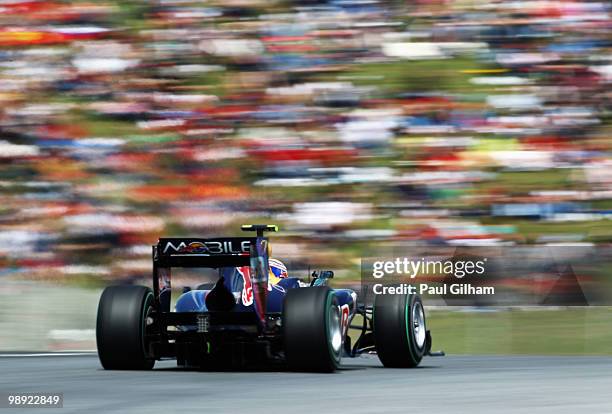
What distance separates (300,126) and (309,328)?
8756mm

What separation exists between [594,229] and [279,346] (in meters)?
7.28

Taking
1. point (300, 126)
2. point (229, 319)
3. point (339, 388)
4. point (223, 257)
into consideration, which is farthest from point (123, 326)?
point (300, 126)

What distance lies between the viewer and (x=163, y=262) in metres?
9.62

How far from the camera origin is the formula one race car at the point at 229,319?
9.03m

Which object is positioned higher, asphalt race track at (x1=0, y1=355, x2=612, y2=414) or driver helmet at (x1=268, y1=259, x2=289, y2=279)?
driver helmet at (x1=268, y1=259, x2=289, y2=279)

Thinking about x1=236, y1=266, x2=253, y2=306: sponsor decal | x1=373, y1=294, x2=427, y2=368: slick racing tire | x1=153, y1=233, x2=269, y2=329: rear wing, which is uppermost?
x1=153, y1=233, x2=269, y2=329: rear wing

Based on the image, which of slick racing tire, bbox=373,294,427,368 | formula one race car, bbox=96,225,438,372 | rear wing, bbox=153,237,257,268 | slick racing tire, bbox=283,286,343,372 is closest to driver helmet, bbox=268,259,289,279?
formula one race car, bbox=96,225,438,372

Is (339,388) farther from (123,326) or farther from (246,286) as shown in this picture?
(123,326)

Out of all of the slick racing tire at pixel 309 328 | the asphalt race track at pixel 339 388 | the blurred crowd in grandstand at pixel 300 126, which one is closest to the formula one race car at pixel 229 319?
the slick racing tire at pixel 309 328

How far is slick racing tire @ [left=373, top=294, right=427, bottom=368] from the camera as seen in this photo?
9789mm

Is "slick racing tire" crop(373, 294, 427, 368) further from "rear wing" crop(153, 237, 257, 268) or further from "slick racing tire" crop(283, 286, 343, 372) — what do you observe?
"rear wing" crop(153, 237, 257, 268)

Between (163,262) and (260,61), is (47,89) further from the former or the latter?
(163,262)

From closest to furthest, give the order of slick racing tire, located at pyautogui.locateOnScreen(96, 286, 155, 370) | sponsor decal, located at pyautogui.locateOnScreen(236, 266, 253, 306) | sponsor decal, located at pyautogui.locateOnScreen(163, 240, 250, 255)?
slick racing tire, located at pyautogui.locateOnScreen(96, 286, 155, 370) < sponsor decal, located at pyautogui.locateOnScreen(163, 240, 250, 255) < sponsor decal, located at pyautogui.locateOnScreen(236, 266, 253, 306)

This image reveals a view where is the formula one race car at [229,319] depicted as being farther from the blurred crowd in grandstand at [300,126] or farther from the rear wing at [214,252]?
the blurred crowd in grandstand at [300,126]
